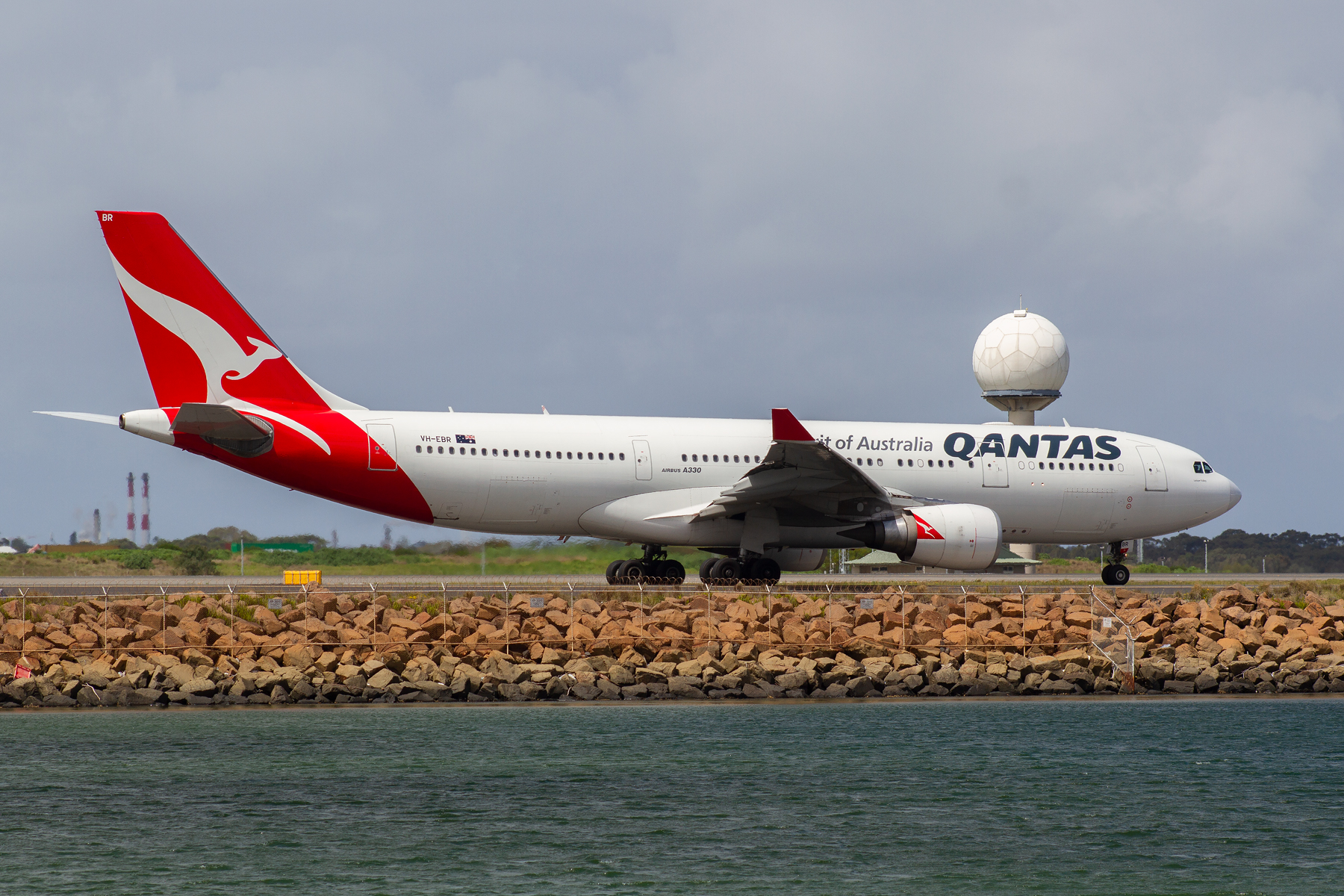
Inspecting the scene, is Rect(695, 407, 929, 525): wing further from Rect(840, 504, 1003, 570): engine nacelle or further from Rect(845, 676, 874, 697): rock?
Rect(845, 676, 874, 697): rock

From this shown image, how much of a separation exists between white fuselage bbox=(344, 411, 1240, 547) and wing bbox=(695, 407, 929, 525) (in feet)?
2.77

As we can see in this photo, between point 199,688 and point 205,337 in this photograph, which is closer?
point 199,688

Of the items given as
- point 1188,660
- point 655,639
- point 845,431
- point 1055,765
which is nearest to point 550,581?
point 845,431

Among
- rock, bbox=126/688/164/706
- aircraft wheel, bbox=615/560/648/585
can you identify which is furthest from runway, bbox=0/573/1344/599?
rock, bbox=126/688/164/706

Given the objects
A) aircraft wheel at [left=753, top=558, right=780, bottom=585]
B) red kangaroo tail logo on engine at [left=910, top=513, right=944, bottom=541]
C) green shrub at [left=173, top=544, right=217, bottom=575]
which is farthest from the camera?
green shrub at [left=173, top=544, right=217, bottom=575]

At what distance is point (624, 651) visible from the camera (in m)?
22.9

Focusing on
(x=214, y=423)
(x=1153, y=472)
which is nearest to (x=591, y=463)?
(x=214, y=423)

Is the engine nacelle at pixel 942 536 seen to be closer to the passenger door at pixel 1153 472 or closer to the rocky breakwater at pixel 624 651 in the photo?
the rocky breakwater at pixel 624 651

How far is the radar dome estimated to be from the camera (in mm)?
52031

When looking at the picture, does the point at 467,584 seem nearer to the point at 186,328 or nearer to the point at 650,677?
the point at 186,328

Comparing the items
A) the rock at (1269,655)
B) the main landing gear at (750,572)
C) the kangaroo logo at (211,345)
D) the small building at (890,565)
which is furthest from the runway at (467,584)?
the rock at (1269,655)

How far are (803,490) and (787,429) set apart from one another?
2123mm

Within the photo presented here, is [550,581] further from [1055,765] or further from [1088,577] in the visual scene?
[1055,765]

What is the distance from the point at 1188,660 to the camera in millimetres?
23359
